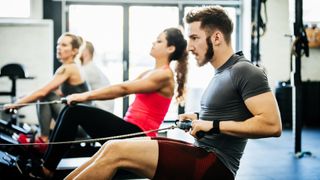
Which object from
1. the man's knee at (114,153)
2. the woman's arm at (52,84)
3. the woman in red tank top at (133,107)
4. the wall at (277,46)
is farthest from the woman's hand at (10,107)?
the wall at (277,46)

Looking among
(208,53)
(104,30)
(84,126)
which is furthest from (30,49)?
(208,53)

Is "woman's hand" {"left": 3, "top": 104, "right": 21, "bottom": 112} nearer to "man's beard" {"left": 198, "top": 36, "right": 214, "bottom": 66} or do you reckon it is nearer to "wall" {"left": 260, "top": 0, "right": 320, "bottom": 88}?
"man's beard" {"left": 198, "top": 36, "right": 214, "bottom": 66}

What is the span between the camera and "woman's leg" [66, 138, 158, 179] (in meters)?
1.39

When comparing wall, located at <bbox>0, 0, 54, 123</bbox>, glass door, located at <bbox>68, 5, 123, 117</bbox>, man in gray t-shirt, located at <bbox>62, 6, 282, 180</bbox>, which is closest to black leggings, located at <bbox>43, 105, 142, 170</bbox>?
man in gray t-shirt, located at <bbox>62, 6, 282, 180</bbox>

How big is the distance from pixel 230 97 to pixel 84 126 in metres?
1.06

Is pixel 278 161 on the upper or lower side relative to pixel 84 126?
lower

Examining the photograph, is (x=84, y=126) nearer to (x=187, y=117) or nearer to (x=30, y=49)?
(x=187, y=117)

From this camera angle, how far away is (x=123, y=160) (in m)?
1.40

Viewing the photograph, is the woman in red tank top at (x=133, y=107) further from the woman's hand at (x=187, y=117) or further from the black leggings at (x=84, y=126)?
the woman's hand at (x=187, y=117)

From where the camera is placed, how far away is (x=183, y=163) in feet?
4.73

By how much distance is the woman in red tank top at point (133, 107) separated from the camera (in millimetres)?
2195

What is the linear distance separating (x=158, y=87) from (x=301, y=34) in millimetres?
2344

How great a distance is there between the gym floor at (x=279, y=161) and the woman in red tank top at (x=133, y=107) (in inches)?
44.0

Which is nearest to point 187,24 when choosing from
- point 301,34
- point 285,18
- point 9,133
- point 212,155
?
point 212,155
